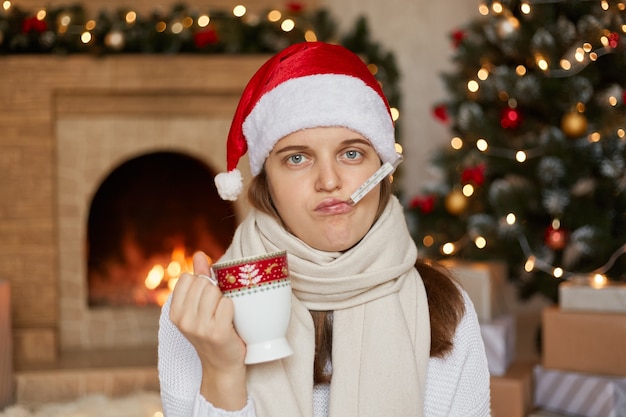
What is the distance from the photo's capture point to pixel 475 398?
114 cm

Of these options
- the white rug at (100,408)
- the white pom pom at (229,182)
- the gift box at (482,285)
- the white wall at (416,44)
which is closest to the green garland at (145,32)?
the white wall at (416,44)

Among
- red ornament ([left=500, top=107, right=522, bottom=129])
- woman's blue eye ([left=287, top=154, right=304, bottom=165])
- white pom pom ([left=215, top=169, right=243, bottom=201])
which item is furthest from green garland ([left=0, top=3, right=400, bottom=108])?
woman's blue eye ([left=287, top=154, right=304, bottom=165])

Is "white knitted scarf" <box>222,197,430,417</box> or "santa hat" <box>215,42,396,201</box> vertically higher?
"santa hat" <box>215,42,396,201</box>

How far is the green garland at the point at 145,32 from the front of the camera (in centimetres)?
305

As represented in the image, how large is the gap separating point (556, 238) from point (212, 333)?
1942 mm

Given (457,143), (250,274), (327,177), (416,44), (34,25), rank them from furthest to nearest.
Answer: (416,44), (34,25), (457,143), (327,177), (250,274)

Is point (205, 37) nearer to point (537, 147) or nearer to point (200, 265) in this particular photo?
point (537, 147)

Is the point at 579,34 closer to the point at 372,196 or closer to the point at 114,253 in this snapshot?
the point at 372,196

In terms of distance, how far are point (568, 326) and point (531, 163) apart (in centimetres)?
61

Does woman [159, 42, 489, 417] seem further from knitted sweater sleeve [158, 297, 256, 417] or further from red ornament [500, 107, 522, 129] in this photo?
red ornament [500, 107, 522, 129]

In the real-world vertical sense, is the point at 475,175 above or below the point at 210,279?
below

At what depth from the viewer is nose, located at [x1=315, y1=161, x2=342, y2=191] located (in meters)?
1.08

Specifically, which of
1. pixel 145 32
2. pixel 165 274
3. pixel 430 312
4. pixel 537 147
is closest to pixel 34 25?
pixel 145 32

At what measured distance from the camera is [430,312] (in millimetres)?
1198
